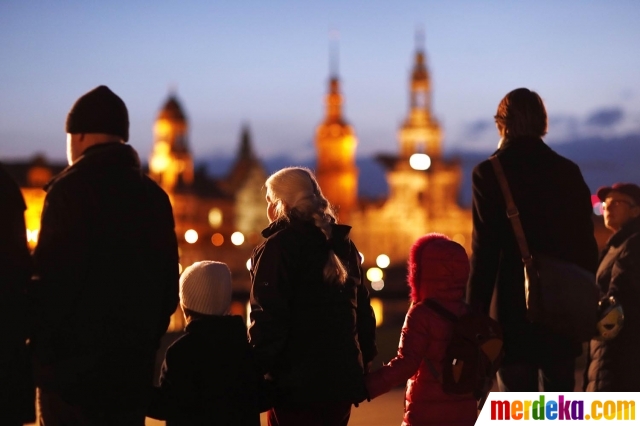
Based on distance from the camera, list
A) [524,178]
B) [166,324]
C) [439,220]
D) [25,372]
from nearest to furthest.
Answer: [25,372] < [166,324] < [524,178] < [439,220]

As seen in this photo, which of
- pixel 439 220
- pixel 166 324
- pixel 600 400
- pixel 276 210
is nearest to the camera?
pixel 166 324

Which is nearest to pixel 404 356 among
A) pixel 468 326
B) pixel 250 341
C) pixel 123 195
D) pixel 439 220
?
pixel 468 326

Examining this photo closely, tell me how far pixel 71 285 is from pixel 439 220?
105613 mm

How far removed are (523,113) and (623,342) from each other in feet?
5.61

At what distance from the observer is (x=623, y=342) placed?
22.2 feet

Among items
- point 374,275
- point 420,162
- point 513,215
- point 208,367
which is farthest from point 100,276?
point 374,275

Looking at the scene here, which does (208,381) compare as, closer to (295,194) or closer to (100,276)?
(100,276)

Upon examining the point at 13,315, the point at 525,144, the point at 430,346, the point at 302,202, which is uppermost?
the point at 525,144

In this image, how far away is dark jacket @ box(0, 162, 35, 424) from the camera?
14.5ft

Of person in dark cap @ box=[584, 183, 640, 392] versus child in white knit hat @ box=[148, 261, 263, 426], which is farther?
person in dark cap @ box=[584, 183, 640, 392]

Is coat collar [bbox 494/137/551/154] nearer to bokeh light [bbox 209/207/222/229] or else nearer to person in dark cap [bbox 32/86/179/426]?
person in dark cap [bbox 32/86/179/426]

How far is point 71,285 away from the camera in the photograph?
448 centimetres

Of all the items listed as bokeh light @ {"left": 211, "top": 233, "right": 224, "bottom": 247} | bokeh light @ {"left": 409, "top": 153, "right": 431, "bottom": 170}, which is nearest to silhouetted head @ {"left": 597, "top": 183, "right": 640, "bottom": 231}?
bokeh light @ {"left": 409, "top": 153, "right": 431, "bottom": 170}

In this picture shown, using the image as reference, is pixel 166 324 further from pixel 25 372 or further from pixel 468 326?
pixel 468 326
